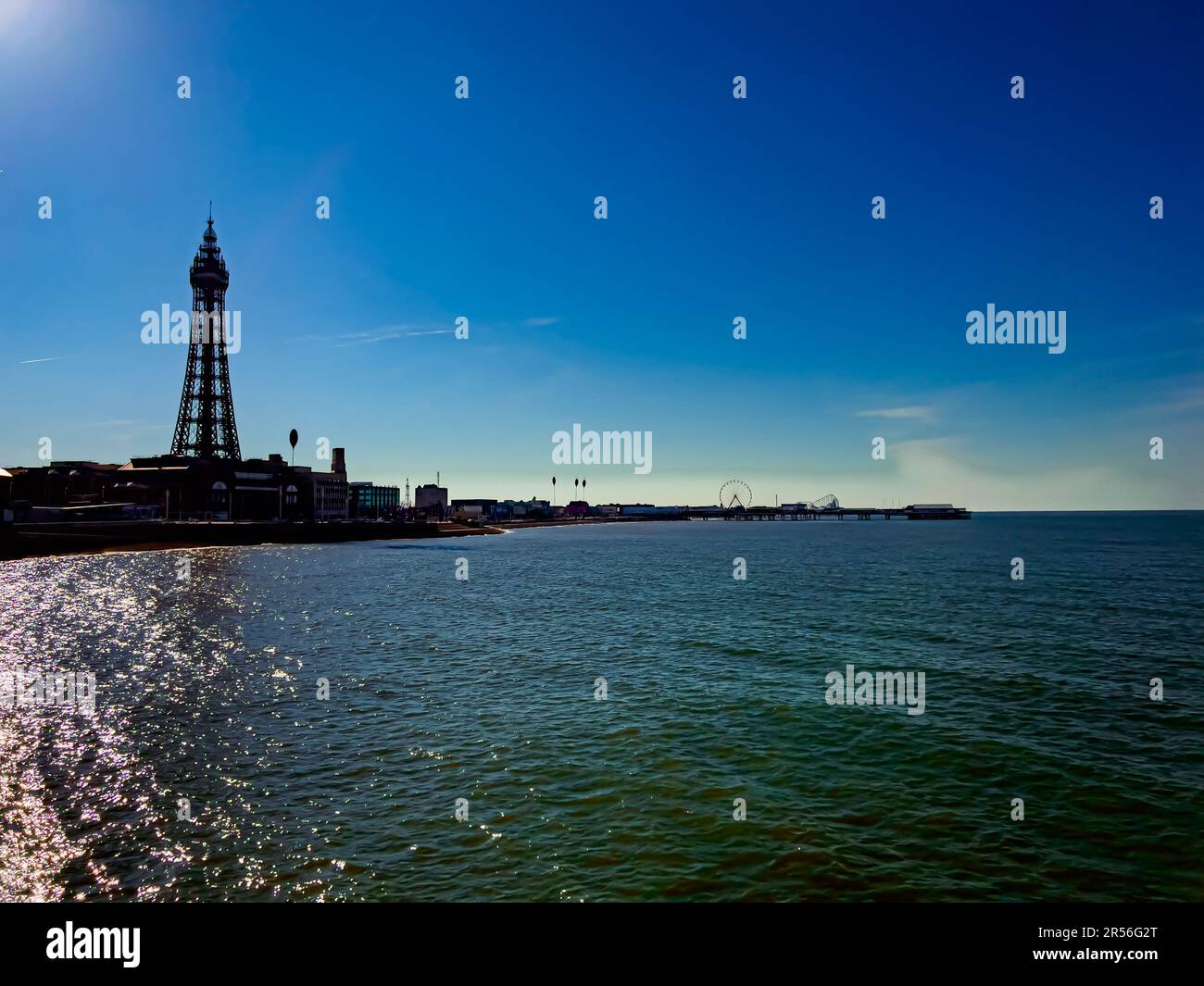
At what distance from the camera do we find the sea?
1263cm

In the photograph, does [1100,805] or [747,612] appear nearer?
[1100,805]

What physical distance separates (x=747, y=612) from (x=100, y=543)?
98420 millimetres

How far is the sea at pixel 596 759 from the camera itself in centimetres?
1263

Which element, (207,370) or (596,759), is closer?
(596,759)

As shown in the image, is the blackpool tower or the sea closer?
the sea

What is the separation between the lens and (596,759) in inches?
731

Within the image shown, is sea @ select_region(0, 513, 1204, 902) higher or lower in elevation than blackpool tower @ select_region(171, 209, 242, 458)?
lower

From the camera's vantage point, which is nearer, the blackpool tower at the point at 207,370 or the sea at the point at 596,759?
the sea at the point at 596,759

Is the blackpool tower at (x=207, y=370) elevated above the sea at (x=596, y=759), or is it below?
above
